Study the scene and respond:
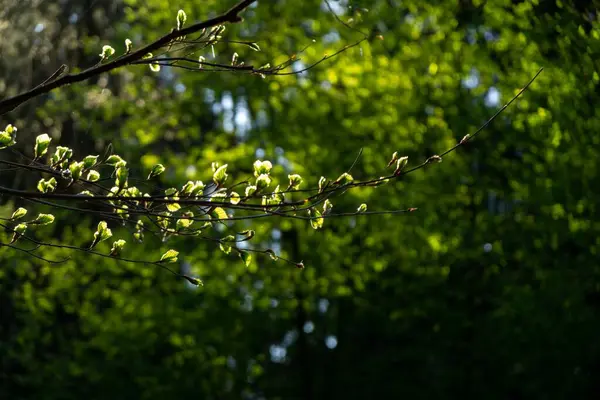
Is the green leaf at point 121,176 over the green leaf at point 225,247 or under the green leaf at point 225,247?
over

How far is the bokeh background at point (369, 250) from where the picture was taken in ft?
23.6

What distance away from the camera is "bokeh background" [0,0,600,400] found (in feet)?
23.6

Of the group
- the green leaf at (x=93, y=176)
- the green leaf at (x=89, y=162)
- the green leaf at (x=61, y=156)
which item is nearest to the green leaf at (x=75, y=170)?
the green leaf at (x=89, y=162)

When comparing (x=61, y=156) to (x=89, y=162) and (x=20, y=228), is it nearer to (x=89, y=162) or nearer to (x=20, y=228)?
(x=89, y=162)

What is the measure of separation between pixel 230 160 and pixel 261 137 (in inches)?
14.9

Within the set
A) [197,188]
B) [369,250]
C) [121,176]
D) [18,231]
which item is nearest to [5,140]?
[121,176]

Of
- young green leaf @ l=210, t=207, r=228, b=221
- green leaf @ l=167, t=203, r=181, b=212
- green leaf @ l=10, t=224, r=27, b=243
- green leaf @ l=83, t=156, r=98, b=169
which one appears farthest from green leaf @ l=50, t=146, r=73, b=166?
young green leaf @ l=210, t=207, r=228, b=221

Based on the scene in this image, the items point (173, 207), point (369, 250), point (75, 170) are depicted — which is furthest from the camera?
point (369, 250)

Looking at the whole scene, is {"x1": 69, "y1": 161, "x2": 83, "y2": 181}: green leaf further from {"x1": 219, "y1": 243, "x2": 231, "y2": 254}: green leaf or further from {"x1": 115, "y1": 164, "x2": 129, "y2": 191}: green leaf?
{"x1": 219, "y1": 243, "x2": 231, "y2": 254}: green leaf

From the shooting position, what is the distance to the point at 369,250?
788 cm

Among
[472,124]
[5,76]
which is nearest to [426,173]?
[472,124]

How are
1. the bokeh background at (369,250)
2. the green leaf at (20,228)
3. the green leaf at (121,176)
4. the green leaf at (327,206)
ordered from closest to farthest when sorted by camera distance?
the green leaf at (121,176)
the green leaf at (327,206)
the green leaf at (20,228)
the bokeh background at (369,250)

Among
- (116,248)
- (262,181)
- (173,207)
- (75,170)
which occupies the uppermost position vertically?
(75,170)

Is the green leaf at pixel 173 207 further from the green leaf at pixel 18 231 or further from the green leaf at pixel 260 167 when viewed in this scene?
the green leaf at pixel 18 231
